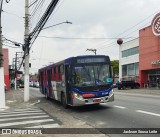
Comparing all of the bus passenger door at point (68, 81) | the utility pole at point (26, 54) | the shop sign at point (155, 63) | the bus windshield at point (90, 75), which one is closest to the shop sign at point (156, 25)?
the shop sign at point (155, 63)

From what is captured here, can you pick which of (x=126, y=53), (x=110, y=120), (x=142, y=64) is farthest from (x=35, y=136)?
(x=126, y=53)

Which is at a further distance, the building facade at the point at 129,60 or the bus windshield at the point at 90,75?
the building facade at the point at 129,60

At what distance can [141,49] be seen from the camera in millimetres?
59844

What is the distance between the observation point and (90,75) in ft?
54.5

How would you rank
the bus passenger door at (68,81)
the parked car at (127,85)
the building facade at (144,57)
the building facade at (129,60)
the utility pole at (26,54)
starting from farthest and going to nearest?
1. the building facade at (129,60)
2. the parked car at (127,85)
3. the building facade at (144,57)
4. the utility pole at (26,54)
5. the bus passenger door at (68,81)

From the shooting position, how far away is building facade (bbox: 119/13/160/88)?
53844mm

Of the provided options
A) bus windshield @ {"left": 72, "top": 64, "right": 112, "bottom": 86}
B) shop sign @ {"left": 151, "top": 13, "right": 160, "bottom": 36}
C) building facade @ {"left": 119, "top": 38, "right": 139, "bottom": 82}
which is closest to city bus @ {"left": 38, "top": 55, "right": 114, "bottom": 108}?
bus windshield @ {"left": 72, "top": 64, "right": 112, "bottom": 86}

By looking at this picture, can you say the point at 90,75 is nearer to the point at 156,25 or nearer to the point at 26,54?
the point at 26,54

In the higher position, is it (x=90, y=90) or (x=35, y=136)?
(x=90, y=90)

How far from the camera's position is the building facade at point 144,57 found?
53.8 meters

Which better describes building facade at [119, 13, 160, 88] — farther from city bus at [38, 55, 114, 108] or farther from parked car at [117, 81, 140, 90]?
city bus at [38, 55, 114, 108]

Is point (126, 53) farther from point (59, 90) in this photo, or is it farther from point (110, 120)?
point (110, 120)

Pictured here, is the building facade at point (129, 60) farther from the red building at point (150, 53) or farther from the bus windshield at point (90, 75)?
the bus windshield at point (90, 75)

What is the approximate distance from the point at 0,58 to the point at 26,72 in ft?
19.0
